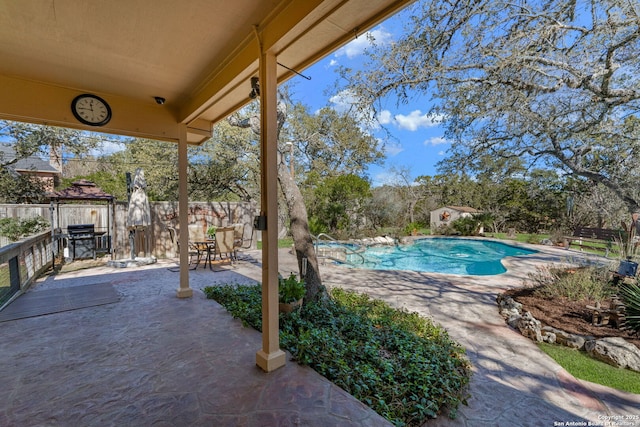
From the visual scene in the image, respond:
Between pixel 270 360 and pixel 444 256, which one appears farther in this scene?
pixel 444 256

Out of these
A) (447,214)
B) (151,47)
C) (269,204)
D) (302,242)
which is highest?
(151,47)

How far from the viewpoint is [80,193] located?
23.3 ft

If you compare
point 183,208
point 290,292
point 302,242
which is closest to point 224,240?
point 183,208

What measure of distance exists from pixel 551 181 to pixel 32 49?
747 inches

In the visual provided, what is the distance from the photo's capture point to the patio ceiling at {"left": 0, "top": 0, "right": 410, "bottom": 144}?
1913mm

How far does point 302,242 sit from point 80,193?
6570mm

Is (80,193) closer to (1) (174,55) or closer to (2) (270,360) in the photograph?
(1) (174,55)

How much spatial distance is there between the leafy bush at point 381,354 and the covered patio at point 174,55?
1.51 ft

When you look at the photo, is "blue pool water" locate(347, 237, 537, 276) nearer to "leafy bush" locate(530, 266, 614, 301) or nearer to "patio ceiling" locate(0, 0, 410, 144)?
"leafy bush" locate(530, 266, 614, 301)

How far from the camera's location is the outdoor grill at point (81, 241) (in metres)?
7.25

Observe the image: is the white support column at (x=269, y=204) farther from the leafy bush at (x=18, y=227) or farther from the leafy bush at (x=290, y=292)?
the leafy bush at (x=18, y=227)

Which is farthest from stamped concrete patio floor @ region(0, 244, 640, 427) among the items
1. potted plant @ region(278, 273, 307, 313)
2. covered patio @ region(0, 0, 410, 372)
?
potted plant @ region(278, 273, 307, 313)

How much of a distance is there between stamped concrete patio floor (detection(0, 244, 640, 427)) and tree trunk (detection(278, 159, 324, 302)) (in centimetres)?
128

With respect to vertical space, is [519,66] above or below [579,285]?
above
